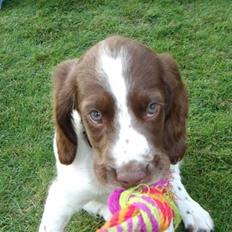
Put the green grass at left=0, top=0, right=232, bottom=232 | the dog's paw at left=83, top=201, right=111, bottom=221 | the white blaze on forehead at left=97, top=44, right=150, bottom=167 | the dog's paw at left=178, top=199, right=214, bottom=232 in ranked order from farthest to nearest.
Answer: the green grass at left=0, top=0, right=232, bottom=232 → the dog's paw at left=178, top=199, right=214, bottom=232 → the dog's paw at left=83, top=201, right=111, bottom=221 → the white blaze on forehead at left=97, top=44, right=150, bottom=167

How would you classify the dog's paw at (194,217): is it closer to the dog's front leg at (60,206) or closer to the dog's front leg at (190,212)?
the dog's front leg at (190,212)

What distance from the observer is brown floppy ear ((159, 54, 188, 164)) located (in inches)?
155

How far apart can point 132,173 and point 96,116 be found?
424 millimetres

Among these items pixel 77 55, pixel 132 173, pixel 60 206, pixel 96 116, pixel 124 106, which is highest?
pixel 124 106

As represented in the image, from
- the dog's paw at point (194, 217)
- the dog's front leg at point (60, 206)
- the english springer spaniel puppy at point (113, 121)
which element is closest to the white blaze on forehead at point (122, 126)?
the english springer spaniel puppy at point (113, 121)

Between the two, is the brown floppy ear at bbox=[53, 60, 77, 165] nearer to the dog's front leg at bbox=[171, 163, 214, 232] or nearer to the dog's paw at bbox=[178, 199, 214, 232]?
the dog's front leg at bbox=[171, 163, 214, 232]

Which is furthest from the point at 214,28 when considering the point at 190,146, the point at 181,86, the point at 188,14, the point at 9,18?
the point at 181,86

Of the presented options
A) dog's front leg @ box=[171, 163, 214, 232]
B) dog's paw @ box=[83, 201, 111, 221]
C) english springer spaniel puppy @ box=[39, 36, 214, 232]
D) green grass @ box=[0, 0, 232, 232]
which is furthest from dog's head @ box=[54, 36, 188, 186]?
green grass @ box=[0, 0, 232, 232]

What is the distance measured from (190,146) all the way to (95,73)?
200 centimetres

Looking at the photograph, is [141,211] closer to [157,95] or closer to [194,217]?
[157,95]

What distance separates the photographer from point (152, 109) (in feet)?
12.0

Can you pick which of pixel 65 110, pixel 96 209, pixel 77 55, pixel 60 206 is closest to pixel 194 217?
pixel 96 209

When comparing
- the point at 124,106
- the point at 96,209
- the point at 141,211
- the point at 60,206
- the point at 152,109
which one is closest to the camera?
the point at 141,211

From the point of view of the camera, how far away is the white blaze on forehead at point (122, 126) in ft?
11.4
